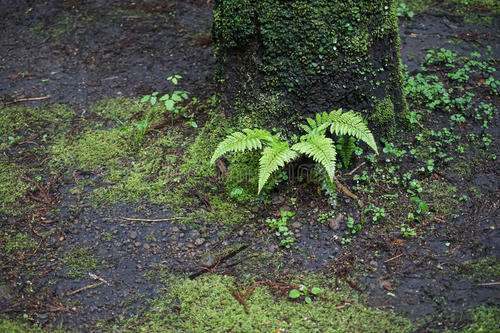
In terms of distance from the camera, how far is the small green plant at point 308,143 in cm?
406

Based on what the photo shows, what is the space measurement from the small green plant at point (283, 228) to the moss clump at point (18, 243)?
1841mm

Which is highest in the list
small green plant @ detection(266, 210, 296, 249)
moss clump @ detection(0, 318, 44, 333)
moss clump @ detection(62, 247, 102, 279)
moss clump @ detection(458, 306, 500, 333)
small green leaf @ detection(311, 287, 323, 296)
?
moss clump @ detection(458, 306, 500, 333)

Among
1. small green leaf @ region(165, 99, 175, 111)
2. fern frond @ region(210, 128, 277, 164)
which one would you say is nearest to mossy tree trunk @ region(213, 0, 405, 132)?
fern frond @ region(210, 128, 277, 164)

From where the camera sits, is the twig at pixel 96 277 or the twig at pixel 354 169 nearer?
the twig at pixel 96 277

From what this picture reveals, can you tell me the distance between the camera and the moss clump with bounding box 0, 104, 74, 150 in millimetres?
5301

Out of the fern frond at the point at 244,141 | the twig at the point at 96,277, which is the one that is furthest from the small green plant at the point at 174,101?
the twig at the point at 96,277

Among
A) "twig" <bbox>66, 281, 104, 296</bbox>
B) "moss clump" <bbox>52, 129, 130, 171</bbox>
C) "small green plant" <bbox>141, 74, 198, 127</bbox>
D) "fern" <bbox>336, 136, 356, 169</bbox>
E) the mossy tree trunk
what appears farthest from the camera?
"small green plant" <bbox>141, 74, 198, 127</bbox>

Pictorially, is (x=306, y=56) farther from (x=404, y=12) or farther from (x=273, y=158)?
(x=404, y=12)

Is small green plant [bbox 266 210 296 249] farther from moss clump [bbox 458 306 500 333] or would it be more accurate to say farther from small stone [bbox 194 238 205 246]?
moss clump [bbox 458 306 500 333]

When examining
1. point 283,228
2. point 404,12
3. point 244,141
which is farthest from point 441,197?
point 404,12

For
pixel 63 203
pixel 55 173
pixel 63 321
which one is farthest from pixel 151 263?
pixel 55 173

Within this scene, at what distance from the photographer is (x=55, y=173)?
193 inches

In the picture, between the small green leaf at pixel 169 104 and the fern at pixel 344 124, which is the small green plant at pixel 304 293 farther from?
the small green leaf at pixel 169 104

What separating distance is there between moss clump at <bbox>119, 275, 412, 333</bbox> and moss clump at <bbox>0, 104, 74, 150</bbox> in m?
2.38
